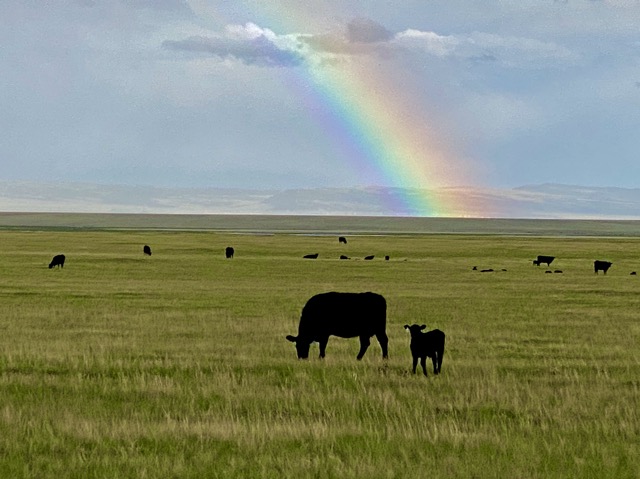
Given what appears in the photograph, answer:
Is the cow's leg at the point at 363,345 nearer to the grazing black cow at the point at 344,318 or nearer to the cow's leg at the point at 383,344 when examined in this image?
the grazing black cow at the point at 344,318

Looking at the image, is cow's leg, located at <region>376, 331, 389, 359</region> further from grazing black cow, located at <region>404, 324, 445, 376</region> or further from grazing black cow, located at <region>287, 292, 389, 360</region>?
grazing black cow, located at <region>404, 324, 445, 376</region>

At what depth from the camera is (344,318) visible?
1723cm

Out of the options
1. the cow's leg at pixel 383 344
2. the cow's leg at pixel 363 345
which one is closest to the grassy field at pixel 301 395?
the cow's leg at pixel 383 344

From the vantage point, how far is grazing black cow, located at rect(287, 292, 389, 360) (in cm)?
1719

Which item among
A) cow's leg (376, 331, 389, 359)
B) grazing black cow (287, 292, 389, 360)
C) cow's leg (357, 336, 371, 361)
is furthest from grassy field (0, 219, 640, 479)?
grazing black cow (287, 292, 389, 360)

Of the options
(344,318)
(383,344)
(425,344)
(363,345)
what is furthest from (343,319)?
(425,344)

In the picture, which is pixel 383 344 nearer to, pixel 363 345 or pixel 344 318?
pixel 363 345

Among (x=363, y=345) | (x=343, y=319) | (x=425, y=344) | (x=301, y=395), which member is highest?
(x=343, y=319)

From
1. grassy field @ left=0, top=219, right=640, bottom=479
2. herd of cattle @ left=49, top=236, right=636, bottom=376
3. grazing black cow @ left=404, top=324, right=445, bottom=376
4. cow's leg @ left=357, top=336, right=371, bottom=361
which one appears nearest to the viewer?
grassy field @ left=0, top=219, right=640, bottom=479

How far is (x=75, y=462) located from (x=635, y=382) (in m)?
9.78

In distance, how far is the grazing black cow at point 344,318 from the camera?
56.4ft

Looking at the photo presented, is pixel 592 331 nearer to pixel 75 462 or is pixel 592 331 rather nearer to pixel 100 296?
pixel 75 462

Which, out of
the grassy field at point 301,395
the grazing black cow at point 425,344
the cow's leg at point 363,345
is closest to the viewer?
the grassy field at point 301,395

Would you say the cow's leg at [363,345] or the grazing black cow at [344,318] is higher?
the grazing black cow at [344,318]
